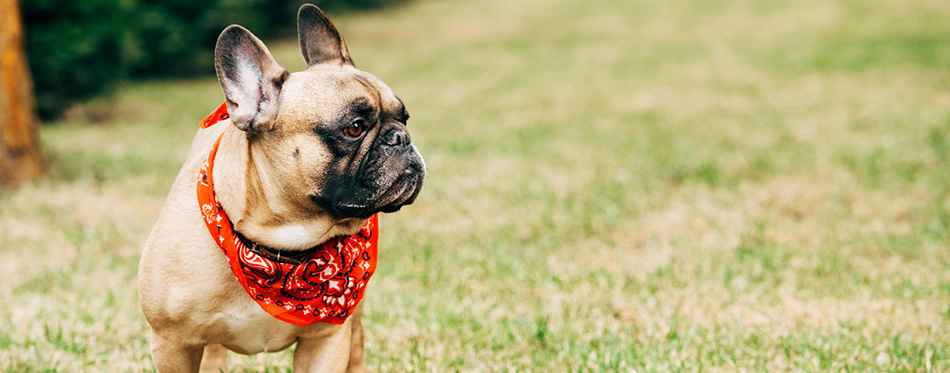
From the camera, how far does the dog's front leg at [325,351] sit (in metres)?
A: 3.09

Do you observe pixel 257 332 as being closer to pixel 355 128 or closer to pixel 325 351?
pixel 325 351

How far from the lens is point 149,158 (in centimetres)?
885

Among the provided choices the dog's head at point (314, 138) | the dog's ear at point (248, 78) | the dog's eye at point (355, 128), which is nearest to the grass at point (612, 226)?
the dog's head at point (314, 138)

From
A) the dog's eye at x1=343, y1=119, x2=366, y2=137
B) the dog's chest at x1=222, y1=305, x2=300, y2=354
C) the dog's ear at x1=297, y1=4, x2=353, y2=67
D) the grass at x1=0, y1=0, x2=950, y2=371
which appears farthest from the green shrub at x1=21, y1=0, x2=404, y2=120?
the dog's eye at x1=343, y1=119, x2=366, y2=137

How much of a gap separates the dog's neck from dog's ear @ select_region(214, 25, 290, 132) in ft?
0.37

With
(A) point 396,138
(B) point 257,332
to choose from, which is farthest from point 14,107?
(A) point 396,138

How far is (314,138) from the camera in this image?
281cm

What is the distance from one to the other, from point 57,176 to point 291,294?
604 centimetres

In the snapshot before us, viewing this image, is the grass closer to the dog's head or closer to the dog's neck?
the dog's neck

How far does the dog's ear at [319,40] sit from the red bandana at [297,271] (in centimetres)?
45

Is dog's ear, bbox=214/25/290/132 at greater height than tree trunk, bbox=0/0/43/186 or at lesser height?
greater

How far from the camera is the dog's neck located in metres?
2.86

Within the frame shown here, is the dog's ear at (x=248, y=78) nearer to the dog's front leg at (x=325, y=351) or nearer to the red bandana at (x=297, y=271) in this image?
the red bandana at (x=297, y=271)

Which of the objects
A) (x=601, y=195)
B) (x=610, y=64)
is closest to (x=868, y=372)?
(x=601, y=195)
